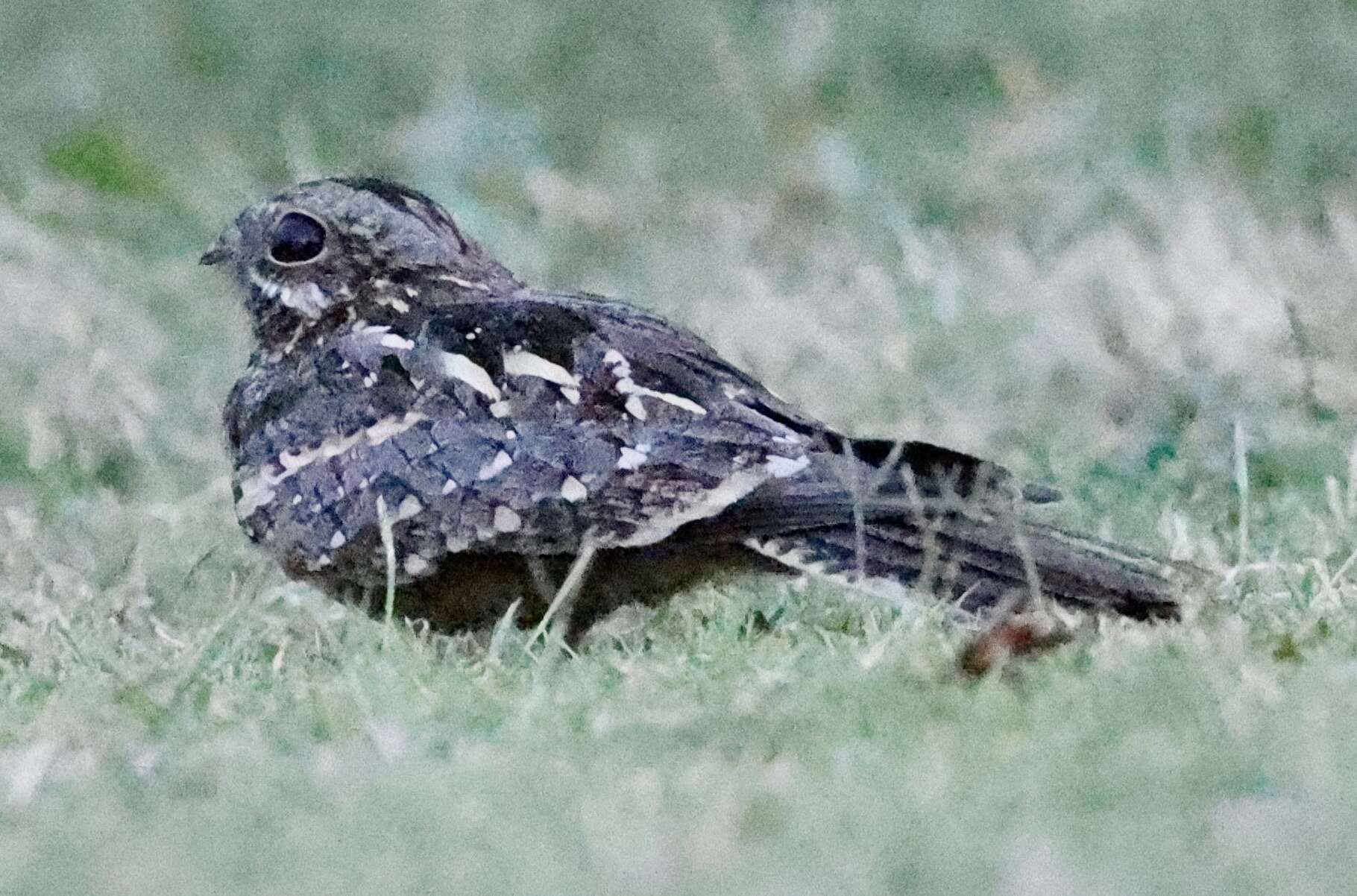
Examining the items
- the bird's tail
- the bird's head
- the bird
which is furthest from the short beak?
the bird's tail

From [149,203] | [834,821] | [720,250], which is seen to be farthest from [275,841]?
[149,203]

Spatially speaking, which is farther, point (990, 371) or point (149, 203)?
point (149, 203)

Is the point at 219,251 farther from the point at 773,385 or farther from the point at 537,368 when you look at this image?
the point at 773,385

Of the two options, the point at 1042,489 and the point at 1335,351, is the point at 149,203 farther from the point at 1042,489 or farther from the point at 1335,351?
the point at 1042,489

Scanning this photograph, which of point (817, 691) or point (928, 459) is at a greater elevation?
point (928, 459)

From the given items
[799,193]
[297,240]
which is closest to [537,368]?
[297,240]

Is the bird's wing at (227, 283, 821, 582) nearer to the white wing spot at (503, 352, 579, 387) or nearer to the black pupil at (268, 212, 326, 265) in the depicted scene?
the white wing spot at (503, 352, 579, 387)
